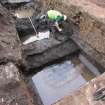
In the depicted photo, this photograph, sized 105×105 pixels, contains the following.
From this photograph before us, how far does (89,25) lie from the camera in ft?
15.0

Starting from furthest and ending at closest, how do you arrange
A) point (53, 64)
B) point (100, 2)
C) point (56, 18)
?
point (100, 2), point (56, 18), point (53, 64)

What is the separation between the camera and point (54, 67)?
14.5ft

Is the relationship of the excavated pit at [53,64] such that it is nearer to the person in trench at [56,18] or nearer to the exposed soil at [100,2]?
the person in trench at [56,18]

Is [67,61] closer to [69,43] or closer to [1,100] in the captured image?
[69,43]

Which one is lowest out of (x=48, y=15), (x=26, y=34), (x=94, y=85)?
(x=26, y=34)

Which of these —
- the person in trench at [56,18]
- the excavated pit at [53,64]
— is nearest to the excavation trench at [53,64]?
the excavated pit at [53,64]

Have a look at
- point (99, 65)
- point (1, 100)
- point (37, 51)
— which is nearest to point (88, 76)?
point (99, 65)

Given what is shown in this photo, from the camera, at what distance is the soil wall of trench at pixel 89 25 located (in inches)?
170

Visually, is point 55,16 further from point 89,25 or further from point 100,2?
point 100,2

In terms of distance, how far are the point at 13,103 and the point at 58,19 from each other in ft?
7.98

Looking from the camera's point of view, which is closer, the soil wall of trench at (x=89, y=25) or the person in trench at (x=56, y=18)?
the soil wall of trench at (x=89, y=25)

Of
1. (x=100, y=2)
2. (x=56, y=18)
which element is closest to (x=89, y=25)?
(x=56, y=18)

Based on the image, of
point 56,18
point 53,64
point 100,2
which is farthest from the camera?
point 100,2

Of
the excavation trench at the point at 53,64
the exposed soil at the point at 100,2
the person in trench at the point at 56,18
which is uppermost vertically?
the exposed soil at the point at 100,2
